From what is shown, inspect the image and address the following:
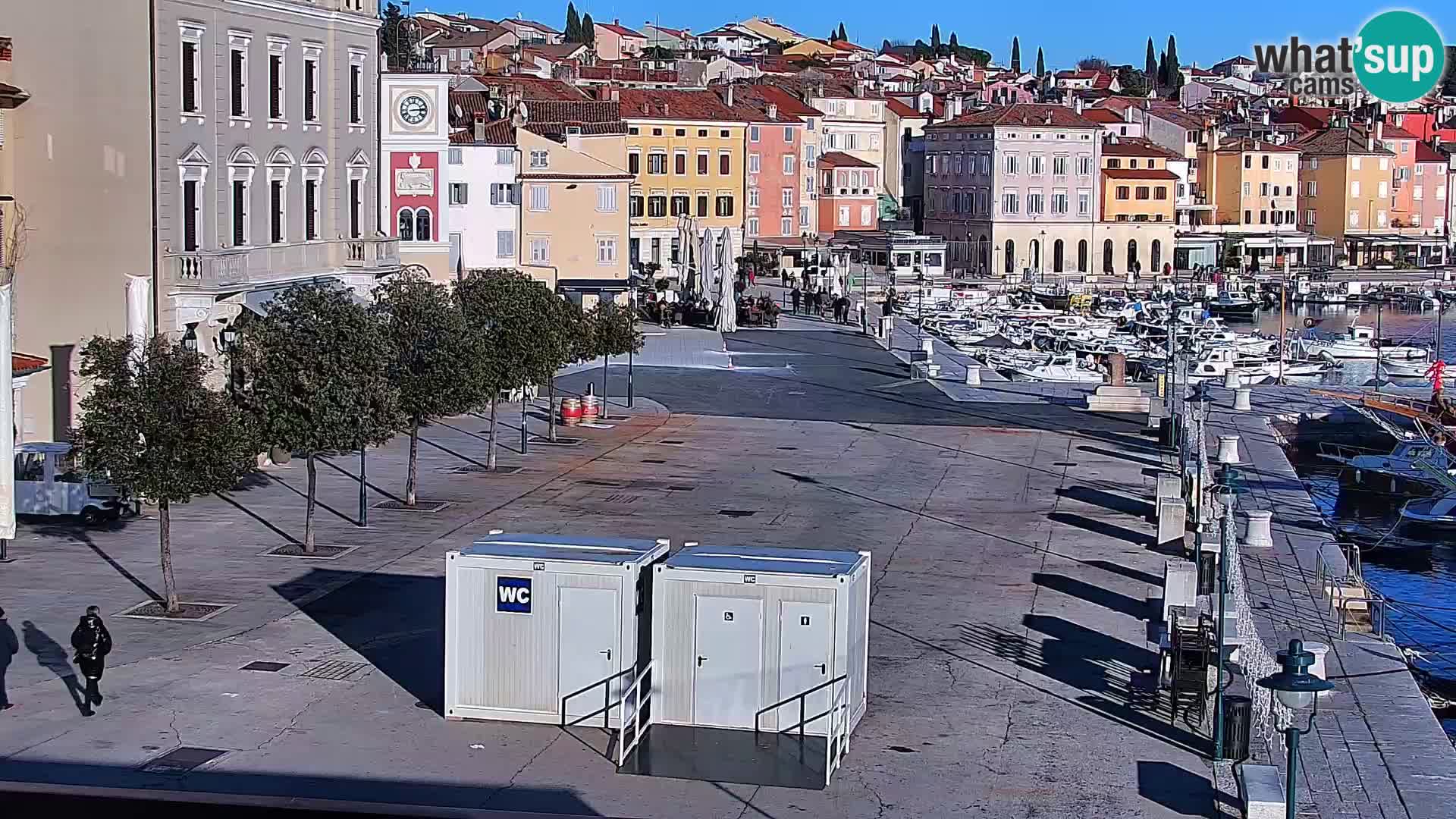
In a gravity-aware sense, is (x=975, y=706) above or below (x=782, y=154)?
below

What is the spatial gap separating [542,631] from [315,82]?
1007 inches

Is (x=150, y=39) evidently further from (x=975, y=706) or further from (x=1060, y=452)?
(x=975, y=706)

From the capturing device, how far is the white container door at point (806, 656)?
1736 cm

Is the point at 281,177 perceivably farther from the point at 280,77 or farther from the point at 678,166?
the point at 678,166

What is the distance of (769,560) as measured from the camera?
59.8ft

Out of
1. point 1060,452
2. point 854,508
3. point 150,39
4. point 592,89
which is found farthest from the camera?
point 592,89

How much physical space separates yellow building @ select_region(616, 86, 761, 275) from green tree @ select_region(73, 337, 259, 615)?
76036mm

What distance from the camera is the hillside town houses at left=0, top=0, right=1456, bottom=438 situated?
34312 millimetres

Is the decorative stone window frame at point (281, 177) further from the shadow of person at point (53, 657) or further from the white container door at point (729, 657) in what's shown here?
the white container door at point (729, 657)

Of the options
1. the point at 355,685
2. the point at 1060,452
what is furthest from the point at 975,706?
the point at 1060,452

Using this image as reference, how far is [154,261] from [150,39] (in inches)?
161

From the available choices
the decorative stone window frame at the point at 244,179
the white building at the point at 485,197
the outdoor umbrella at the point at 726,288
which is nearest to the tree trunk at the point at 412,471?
the decorative stone window frame at the point at 244,179

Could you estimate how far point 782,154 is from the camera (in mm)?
114438

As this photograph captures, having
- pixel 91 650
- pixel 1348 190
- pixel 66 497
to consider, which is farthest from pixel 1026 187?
pixel 91 650
